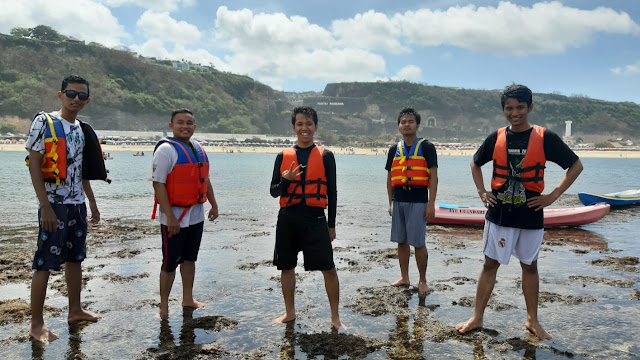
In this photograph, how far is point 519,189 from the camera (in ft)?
14.8

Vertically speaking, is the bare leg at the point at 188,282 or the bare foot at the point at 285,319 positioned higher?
the bare leg at the point at 188,282

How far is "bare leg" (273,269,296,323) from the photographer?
16.1 feet

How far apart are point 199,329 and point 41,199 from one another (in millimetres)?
1980

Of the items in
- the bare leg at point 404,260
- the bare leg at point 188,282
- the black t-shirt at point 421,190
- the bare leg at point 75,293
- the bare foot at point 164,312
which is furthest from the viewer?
the bare leg at point 404,260

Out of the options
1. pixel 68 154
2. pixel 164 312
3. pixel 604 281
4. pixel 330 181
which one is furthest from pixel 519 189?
pixel 68 154

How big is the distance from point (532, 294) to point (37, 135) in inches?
200

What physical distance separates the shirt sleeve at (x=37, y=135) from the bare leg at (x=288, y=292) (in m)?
2.67

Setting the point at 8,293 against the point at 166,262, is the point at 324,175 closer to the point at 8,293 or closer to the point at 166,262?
the point at 166,262

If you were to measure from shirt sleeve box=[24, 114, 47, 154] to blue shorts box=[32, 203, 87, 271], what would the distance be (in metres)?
0.57

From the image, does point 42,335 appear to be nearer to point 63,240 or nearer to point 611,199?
point 63,240

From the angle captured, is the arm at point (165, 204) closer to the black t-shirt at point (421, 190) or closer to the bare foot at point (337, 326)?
the bare foot at point (337, 326)

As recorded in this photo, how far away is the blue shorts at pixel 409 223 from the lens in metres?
5.93

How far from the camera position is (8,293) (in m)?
5.82

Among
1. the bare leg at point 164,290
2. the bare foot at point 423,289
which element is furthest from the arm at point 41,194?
the bare foot at point 423,289
